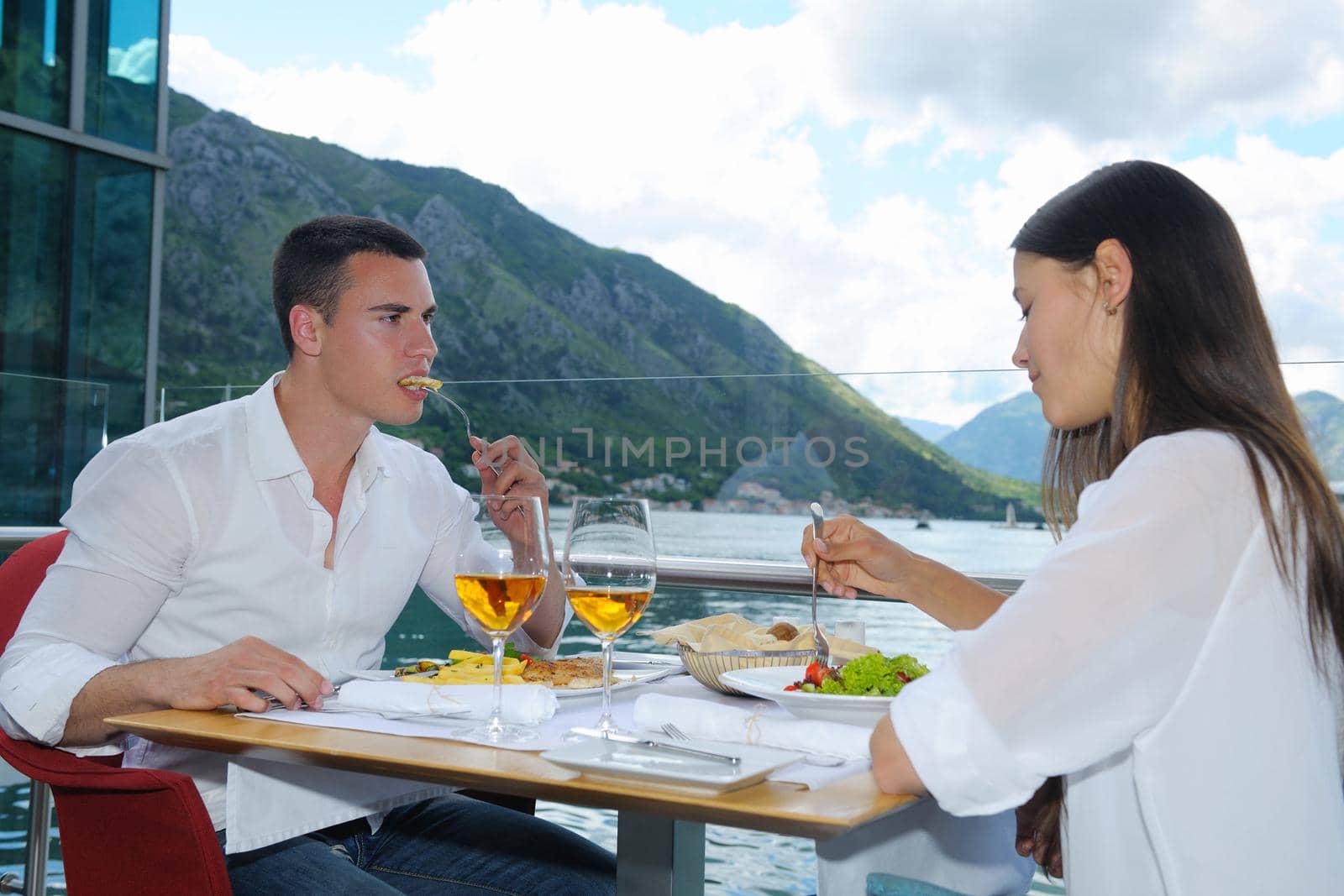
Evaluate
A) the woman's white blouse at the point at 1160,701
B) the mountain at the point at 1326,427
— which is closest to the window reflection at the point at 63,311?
the mountain at the point at 1326,427

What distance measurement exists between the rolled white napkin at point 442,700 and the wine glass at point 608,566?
0.07 meters

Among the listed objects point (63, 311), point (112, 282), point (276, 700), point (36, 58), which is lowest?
point (276, 700)

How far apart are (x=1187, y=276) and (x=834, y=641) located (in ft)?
2.04

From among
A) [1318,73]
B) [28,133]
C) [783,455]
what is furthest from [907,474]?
[1318,73]

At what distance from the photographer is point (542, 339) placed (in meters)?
28.2

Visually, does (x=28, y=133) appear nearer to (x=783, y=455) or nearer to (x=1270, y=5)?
(x=783, y=455)

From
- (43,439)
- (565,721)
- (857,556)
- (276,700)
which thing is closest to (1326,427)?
(857,556)

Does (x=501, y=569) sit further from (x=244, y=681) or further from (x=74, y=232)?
(x=74, y=232)

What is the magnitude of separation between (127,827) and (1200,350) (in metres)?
1.24

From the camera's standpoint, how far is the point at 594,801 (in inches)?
36.6

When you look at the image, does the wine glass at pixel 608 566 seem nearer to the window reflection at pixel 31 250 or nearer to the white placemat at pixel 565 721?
the white placemat at pixel 565 721

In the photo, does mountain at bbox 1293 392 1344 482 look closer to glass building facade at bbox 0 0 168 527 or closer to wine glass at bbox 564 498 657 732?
wine glass at bbox 564 498 657 732

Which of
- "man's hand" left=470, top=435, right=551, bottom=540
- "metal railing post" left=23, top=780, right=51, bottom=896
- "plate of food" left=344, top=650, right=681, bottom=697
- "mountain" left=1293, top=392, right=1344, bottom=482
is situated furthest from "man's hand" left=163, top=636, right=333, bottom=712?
"metal railing post" left=23, top=780, right=51, bottom=896

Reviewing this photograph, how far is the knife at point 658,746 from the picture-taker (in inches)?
38.2
